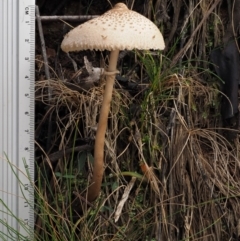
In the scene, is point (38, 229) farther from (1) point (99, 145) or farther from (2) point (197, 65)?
(2) point (197, 65)

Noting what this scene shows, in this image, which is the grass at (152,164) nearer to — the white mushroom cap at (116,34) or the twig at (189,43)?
the twig at (189,43)

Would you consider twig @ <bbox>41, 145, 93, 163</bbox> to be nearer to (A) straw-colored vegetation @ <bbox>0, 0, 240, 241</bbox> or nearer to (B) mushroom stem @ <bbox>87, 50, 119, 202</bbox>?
(A) straw-colored vegetation @ <bbox>0, 0, 240, 241</bbox>

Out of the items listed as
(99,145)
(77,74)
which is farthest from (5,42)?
(99,145)

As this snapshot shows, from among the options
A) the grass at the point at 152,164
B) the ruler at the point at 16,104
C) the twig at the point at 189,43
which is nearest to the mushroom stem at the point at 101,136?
the grass at the point at 152,164

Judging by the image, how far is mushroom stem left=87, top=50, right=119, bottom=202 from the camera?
2032mm

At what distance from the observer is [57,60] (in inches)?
99.7

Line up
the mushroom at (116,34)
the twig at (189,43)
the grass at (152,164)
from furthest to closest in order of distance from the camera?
the twig at (189,43)
the grass at (152,164)
the mushroom at (116,34)

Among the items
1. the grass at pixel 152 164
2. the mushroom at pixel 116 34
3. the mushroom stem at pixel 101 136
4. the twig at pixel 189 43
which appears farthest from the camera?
the twig at pixel 189 43

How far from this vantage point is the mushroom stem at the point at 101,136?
6.67ft

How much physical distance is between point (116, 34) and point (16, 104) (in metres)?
0.70

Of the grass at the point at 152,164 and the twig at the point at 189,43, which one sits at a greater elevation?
the twig at the point at 189,43

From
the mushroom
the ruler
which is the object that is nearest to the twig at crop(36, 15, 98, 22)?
the ruler

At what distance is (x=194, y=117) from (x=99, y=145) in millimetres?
560

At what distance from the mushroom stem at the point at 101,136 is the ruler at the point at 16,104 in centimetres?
29
